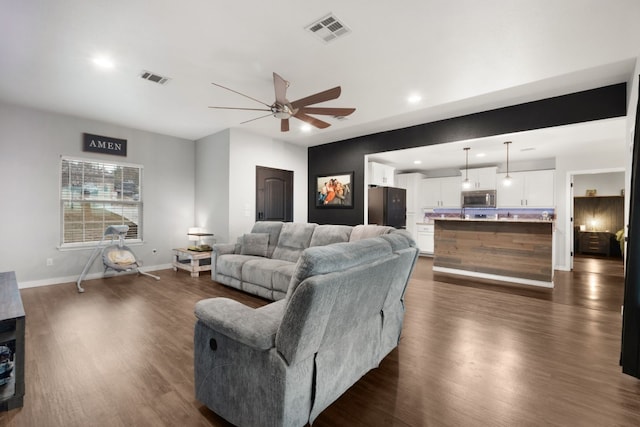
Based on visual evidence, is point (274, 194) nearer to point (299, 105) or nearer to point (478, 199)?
point (299, 105)

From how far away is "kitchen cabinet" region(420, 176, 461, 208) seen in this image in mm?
7953

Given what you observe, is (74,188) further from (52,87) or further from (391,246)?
(391,246)

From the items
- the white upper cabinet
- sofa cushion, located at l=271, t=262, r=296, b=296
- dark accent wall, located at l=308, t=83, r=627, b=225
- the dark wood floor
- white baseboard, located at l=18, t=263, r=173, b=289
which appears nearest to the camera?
the dark wood floor

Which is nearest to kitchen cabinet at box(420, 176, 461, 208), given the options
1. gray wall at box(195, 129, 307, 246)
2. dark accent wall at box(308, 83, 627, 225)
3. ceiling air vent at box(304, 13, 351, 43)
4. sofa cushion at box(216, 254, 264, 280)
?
dark accent wall at box(308, 83, 627, 225)

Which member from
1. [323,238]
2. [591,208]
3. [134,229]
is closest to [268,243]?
[323,238]

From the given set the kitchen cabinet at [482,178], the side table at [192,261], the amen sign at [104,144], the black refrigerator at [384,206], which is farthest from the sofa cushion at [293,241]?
the kitchen cabinet at [482,178]

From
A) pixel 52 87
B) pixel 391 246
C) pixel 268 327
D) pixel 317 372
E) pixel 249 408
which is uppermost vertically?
pixel 52 87

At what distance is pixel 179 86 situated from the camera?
3.63 m

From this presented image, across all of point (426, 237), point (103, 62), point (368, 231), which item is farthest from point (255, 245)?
point (426, 237)

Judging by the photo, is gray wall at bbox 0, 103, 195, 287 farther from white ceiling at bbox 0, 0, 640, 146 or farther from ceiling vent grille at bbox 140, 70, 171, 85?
ceiling vent grille at bbox 140, 70, 171, 85

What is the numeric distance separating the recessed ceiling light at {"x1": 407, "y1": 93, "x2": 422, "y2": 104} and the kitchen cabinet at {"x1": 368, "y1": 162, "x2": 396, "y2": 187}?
7.74 ft

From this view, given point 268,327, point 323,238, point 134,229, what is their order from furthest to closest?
point 134,229 < point 323,238 < point 268,327

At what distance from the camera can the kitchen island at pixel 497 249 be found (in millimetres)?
4699

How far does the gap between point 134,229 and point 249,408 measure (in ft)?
17.5
